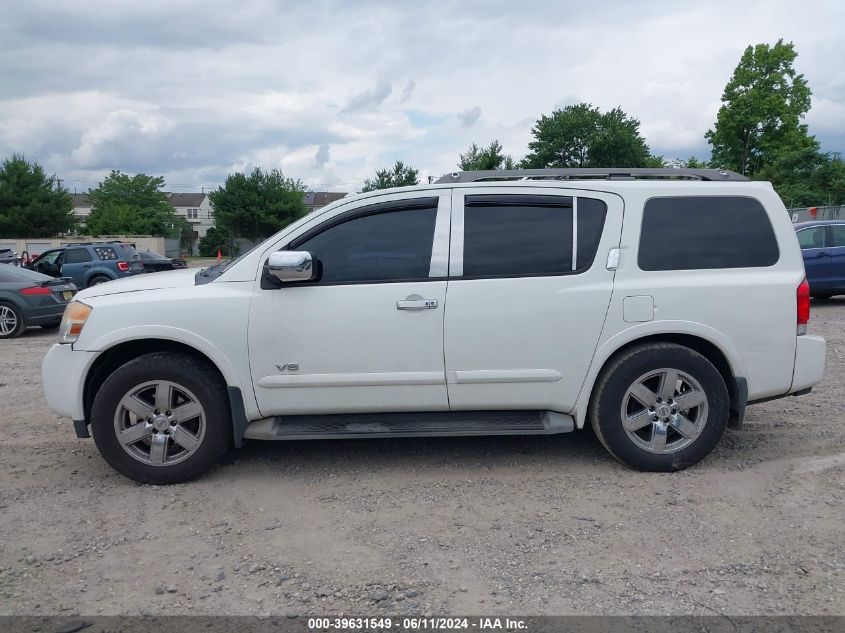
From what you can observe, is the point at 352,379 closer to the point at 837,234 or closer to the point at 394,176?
the point at 837,234

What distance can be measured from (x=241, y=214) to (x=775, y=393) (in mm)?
53853

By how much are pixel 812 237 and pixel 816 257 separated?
0.39 m

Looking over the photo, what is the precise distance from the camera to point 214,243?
2734 inches

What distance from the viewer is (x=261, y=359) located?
14.1 feet

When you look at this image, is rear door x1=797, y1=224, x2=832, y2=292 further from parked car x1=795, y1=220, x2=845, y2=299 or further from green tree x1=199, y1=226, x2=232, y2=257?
green tree x1=199, y1=226, x2=232, y2=257

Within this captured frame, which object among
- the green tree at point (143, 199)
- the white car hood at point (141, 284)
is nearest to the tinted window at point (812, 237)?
the white car hood at point (141, 284)

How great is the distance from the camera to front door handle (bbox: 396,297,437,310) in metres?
4.28

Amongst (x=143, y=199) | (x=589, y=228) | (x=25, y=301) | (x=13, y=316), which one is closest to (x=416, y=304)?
(x=589, y=228)

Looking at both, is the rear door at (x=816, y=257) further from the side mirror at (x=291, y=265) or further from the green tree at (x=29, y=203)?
the green tree at (x=29, y=203)

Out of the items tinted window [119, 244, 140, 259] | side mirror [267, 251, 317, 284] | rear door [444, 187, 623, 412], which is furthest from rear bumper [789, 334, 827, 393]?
tinted window [119, 244, 140, 259]

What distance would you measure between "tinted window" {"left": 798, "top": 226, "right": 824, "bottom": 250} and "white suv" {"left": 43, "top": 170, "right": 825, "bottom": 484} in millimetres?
9554

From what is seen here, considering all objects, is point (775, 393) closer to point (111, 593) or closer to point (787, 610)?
point (787, 610)

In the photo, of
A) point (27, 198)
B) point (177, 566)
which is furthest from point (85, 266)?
point (27, 198)

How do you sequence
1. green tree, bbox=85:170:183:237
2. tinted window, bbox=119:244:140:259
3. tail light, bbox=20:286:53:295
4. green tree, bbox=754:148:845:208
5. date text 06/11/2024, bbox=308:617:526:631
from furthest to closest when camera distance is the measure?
green tree, bbox=85:170:183:237 < green tree, bbox=754:148:845:208 < tinted window, bbox=119:244:140:259 < tail light, bbox=20:286:53:295 < date text 06/11/2024, bbox=308:617:526:631
